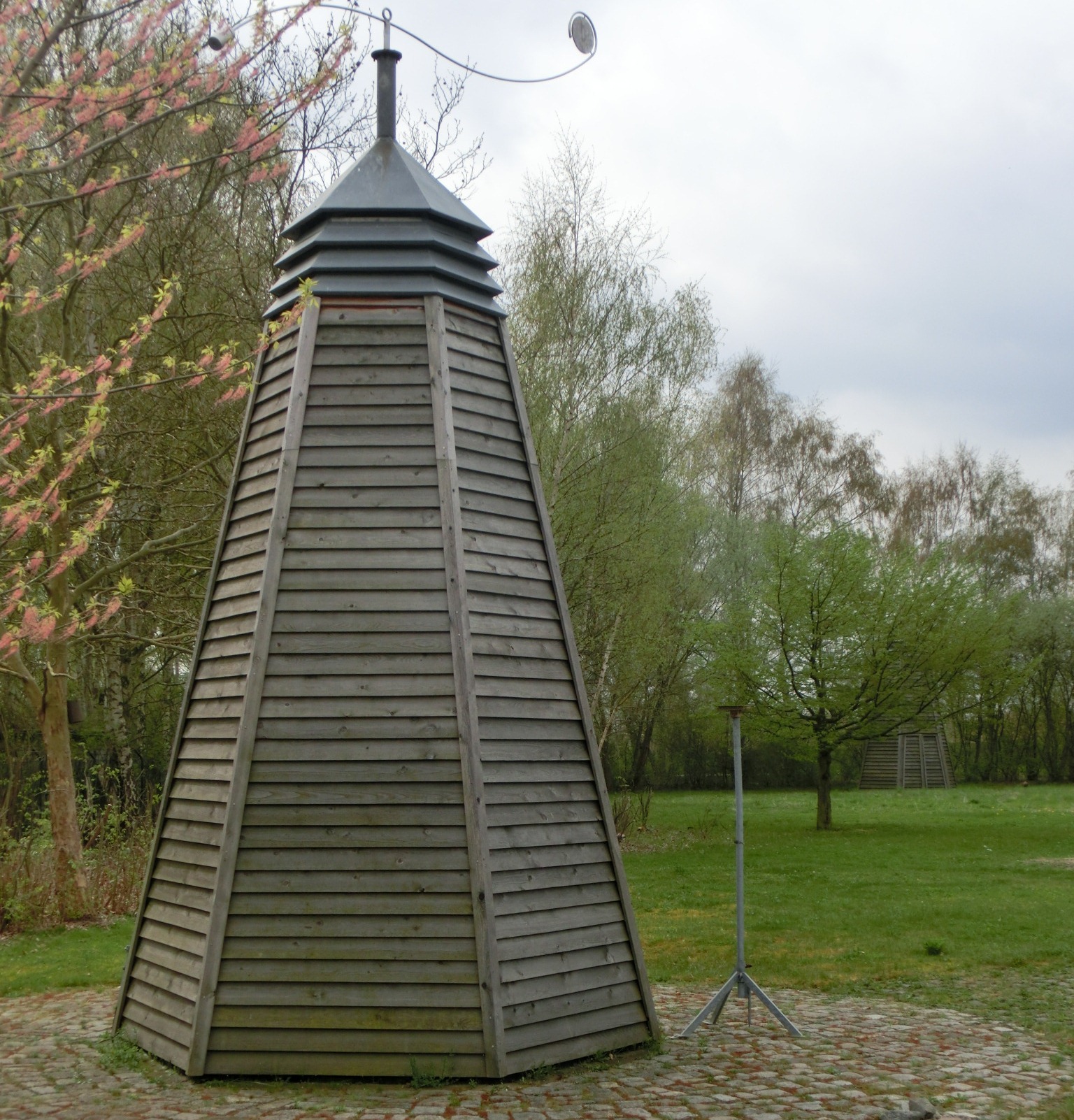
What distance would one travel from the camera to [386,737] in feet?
19.7

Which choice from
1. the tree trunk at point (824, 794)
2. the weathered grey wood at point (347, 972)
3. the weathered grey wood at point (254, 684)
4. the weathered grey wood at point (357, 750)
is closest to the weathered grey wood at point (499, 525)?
the weathered grey wood at point (254, 684)

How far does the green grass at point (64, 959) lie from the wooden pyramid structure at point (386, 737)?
283cm

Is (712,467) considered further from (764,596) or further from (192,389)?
(192,389)

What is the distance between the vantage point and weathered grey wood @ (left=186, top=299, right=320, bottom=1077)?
5719 mm

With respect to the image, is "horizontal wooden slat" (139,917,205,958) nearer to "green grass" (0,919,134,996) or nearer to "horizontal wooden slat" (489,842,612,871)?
"horizontal wooden slat" (489,842,612,871)

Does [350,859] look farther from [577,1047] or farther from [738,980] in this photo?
[738,980]

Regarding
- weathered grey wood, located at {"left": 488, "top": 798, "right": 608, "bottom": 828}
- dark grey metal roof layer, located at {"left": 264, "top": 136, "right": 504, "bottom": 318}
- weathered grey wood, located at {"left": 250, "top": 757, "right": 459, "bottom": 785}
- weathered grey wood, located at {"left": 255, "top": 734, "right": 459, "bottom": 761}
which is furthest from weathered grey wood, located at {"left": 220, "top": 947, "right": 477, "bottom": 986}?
dark grey metal roof layer, located at {"left": 264, "top": 136, "right": 504, "bottom": 318}

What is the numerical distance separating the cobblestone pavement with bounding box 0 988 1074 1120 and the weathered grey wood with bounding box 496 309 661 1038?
0.45 metres

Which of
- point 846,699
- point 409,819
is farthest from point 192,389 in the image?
point 846,699

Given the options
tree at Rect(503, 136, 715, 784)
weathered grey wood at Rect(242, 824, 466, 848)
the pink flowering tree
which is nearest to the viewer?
weathered grey wood at Rect(242, 824, 466, 848)

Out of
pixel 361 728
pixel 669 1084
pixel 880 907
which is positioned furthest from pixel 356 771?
pixel 880 907

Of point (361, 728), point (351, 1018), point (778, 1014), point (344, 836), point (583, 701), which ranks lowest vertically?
point (778, 1014)

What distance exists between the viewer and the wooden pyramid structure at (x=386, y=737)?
5.72 meters

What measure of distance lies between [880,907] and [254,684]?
8981mm
